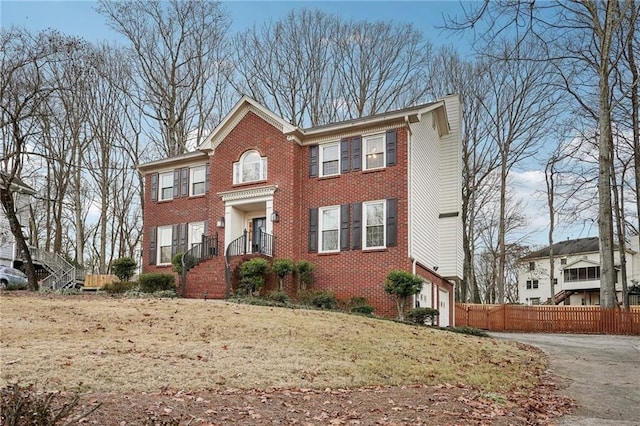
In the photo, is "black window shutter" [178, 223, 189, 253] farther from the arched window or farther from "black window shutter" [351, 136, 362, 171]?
"black window shutter" [351, 136, 362, 171]

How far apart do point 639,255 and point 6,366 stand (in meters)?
54.4

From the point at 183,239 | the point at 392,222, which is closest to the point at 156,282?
the point at 183,239

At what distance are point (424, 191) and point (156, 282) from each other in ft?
33.0

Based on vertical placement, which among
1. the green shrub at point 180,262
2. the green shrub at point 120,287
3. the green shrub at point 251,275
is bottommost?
the green shrub at point 120,287

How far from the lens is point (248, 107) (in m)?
21.4

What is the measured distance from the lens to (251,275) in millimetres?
18688

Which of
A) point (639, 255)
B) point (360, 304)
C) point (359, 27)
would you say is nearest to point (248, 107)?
point (360, 304)

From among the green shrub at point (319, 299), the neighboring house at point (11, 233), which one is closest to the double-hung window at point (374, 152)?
the green shrub at point (319, 299)

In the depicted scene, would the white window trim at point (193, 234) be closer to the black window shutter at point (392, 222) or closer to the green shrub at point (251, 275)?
the green shrub at point (251, 275)

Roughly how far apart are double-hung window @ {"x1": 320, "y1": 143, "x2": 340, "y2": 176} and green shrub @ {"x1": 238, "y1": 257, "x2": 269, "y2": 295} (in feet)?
13.1

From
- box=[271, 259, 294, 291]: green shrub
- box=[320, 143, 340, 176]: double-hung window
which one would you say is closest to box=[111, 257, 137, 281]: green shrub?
box=[271, 259, 294, 291]: green shrub

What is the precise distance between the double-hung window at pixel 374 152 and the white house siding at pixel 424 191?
39.0 inches

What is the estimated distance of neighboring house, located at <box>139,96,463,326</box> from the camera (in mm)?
18625

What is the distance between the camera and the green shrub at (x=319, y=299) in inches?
683
